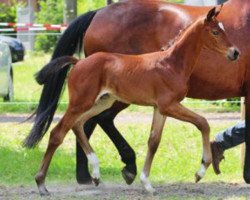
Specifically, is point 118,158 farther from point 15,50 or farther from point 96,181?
point 15,50

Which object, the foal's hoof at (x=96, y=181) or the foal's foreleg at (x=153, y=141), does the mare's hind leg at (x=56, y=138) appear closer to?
the foal's hoof at (x=96, y=181)

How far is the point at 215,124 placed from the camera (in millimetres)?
13281

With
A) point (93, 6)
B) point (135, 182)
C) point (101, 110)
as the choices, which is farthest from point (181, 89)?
point (93, 6)

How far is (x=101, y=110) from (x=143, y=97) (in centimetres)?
62

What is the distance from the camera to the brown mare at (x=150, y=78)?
8.11 metres

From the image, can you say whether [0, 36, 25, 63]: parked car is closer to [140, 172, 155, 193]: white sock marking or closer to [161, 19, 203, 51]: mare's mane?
[161, 19, 203, 51]: mare's mane

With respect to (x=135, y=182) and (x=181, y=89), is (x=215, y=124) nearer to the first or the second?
(x=135, y=182)

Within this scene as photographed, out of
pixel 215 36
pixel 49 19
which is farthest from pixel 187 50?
pixel 49 19

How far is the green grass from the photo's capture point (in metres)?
9.93

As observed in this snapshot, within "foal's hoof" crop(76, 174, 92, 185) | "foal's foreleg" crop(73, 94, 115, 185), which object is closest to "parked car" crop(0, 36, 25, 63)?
"foal's hoof" crop(76, 174, 92, 185)

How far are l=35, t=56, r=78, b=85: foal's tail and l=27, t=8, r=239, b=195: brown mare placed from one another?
239 millimetres

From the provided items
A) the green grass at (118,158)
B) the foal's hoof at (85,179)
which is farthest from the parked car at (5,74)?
the foal's hoof at (85,179)

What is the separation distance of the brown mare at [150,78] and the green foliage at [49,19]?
70.7 feet

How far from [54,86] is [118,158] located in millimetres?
2218
